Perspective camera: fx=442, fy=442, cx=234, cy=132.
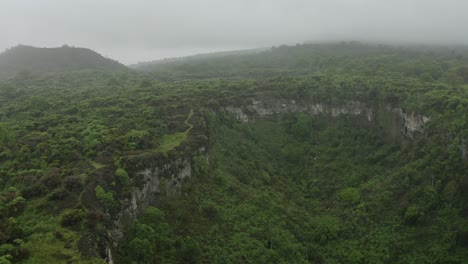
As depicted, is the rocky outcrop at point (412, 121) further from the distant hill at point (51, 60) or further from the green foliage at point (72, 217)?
the distant hill at point (51, 60)

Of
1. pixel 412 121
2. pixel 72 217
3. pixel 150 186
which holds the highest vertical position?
pixel 72 217

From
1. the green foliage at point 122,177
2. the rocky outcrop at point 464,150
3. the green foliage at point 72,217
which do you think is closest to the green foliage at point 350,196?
the rocky outcrop at point 464,150

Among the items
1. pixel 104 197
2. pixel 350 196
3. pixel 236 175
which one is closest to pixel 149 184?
pixel 104 197

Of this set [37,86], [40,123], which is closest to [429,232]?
[40,123]

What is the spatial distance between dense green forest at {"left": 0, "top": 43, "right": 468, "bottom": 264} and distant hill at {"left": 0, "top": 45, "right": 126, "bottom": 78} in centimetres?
6490

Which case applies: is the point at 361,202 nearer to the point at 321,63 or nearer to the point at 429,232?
the point at 429,232

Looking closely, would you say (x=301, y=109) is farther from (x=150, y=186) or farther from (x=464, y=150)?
(x=150, y=186)

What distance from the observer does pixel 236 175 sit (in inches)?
2571

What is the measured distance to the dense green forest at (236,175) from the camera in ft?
133

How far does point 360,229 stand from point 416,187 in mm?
9912

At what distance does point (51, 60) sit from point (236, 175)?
12558 cm

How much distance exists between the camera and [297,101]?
90438 mm

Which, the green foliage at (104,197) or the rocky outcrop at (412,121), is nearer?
the green foliage at (104,197)

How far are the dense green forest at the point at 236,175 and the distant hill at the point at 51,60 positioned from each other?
64896mm
